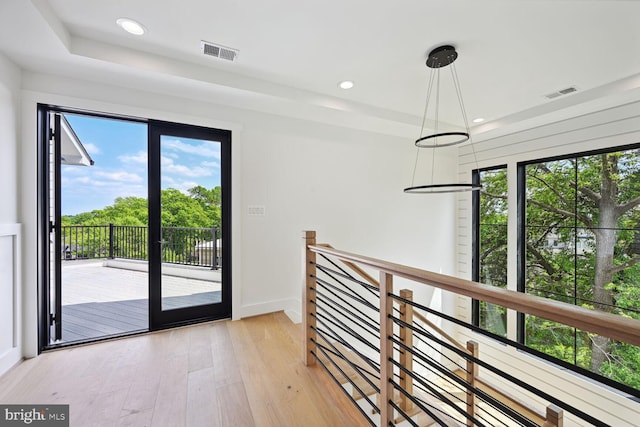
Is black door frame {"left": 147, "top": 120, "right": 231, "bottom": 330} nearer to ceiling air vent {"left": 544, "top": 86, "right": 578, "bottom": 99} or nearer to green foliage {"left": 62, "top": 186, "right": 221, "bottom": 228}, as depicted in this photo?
green foliage {"left": 62, "top": 186, "right": 221, "bottom": 228}

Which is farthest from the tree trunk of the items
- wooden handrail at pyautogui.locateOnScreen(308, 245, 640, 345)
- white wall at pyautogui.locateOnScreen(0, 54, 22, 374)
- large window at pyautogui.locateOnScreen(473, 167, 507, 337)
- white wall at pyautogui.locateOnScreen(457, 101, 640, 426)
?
white wall at pyautogui.locateOnScreen(0, 54, 22, 374)

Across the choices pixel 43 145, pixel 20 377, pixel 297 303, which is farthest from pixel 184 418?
pixel 43 145

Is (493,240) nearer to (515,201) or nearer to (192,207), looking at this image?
(515,201)

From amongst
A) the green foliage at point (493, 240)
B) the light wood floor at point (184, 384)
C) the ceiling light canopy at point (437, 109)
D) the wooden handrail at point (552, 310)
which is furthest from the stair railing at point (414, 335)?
the green foliage at point (493, 240)

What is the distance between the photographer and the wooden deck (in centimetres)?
311

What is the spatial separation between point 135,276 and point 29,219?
331cm

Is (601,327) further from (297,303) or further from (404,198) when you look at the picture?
(404,198)

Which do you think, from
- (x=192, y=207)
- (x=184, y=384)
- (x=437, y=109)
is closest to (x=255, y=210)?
(x=192, y=207)

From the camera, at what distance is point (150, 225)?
9.84 ft

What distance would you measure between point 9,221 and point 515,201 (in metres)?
5.77

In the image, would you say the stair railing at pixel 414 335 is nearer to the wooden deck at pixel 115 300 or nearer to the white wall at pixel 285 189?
the white wall at pixel 285 189

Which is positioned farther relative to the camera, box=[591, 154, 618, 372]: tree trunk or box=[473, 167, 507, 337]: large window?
box=[473, 167, 507, 337]: large window

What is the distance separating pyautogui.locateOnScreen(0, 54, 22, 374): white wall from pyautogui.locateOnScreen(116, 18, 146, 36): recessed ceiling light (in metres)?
1.06

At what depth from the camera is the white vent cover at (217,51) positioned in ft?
7.66
